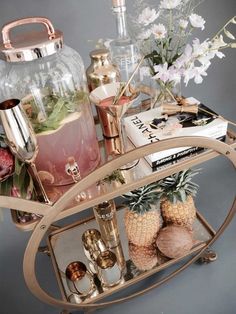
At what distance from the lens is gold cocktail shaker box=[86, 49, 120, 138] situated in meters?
0.99

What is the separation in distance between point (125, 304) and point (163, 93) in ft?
2.48

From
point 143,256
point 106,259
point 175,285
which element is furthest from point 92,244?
point 175,285

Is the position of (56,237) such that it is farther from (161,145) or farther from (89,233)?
(161,145)

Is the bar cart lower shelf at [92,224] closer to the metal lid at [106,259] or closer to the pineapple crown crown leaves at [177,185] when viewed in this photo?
the metal lid at [106,259]

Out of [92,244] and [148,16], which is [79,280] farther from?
[148,16]

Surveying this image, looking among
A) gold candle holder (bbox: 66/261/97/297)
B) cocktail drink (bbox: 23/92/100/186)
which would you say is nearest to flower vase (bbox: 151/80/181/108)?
cocktail drink (bbox: 23/92/100/186)

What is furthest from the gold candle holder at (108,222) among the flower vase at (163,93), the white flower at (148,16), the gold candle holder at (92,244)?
the white flower at (148,16)

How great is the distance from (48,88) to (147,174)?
0.33 m

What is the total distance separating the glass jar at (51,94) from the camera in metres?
0.79

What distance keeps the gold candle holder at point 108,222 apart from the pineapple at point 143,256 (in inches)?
2.8

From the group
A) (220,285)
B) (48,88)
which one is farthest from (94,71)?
(220,285)

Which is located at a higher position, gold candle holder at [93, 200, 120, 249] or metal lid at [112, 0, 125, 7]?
metal lid at [112, 0, 125, 7]

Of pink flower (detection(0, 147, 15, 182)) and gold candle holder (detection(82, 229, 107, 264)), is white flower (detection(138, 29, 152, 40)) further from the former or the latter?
gold candle holder (detection(82, 229, 107, 264))

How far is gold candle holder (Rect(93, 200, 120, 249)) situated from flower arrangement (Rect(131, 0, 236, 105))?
447mm
